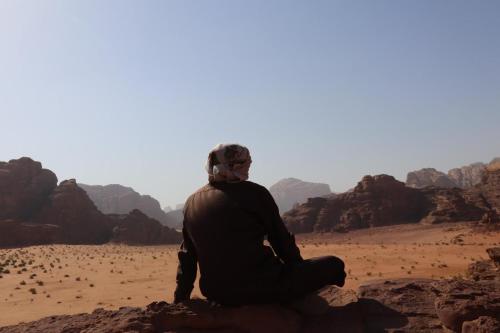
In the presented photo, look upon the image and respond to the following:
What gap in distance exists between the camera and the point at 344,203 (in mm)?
59719

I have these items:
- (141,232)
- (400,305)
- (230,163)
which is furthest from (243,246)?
(141,232)

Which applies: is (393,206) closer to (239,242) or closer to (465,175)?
(239,242)

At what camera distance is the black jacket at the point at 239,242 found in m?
3.18

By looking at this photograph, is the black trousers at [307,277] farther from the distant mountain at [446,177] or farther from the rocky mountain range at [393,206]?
the distant mountain at [446,177]

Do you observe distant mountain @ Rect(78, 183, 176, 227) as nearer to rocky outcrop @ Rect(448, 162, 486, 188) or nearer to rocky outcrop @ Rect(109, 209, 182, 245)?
rocky outcrop @ Rect(109, 209, 182, 245)

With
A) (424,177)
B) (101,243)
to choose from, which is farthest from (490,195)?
(424,177)

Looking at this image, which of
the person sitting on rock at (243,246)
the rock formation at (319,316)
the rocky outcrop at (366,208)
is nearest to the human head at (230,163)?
the person sitting on rock at (243,246)

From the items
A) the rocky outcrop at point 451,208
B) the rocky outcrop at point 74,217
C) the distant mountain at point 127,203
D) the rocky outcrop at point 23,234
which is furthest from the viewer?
the distant mountain at point 127,203

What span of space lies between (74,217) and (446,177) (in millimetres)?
94681

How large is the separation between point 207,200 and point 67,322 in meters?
1.60

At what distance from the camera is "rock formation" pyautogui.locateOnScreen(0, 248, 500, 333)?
3174mm

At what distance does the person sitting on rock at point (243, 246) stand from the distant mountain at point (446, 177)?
107m

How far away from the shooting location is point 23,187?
Result: 5853 cm

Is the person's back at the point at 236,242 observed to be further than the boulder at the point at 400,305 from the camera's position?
No
